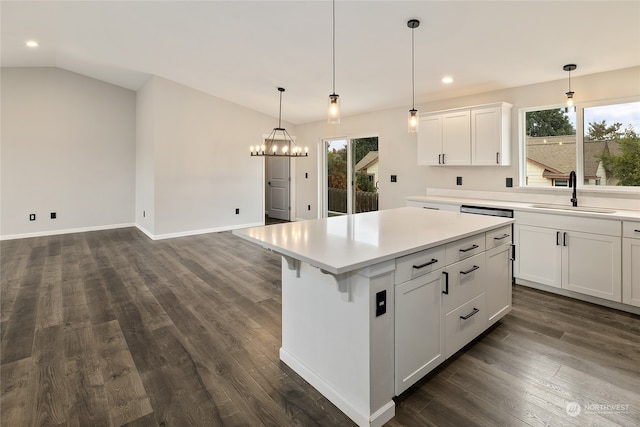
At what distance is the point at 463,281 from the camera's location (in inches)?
86.3

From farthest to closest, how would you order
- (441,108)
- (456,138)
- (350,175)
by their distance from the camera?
1. (350,175)
2. (441,108)
3. (456,138)

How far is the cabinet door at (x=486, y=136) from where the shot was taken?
407 cm

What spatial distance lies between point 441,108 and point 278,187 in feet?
15.3

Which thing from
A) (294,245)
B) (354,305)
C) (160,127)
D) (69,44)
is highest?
(69,44)

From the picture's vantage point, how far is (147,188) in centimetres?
623

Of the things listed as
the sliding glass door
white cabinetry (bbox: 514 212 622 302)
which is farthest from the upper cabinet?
the sliding glass door

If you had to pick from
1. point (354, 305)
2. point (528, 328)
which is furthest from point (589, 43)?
point (354, 305)

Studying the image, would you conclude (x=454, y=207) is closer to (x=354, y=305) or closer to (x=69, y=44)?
(x=354, y=305)

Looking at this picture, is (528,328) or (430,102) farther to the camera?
(430,102)

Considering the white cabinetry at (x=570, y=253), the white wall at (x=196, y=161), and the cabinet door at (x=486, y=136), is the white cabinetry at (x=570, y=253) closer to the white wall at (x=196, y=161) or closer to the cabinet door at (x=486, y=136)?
the cabinet door at (x=486, y=136)

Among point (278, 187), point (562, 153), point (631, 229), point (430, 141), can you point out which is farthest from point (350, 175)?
point (631, 229)

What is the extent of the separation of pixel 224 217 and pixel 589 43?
606 cm

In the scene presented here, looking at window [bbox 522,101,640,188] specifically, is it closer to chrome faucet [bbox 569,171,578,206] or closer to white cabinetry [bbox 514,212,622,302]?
chrome faucet [bbox 569,171,578,206]

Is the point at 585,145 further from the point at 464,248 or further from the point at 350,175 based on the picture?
the point at 350,175
